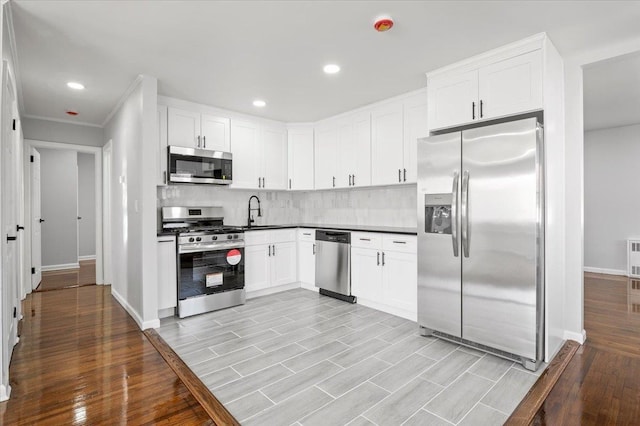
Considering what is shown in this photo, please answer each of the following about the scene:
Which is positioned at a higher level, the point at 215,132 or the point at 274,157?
the point at 215,132

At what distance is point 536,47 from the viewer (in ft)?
8.61

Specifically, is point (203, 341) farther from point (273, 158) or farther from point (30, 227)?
point (30, 227)

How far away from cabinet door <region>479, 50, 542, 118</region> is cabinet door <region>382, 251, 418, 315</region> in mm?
1625

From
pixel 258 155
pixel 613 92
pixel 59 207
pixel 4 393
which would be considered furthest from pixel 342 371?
pixel 59 207

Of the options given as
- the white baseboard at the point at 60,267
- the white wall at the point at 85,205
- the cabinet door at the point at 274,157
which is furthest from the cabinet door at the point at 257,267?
the white wall at the point at 85,205

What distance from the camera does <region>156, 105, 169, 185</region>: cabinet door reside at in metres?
3.99

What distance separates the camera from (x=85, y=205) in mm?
7836

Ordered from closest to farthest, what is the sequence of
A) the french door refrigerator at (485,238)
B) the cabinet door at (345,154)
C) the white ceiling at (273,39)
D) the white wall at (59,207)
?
the white ceiling at (273,39) → the french door refrigerator at (485,238) → the cabinet door at (345,154) → the white wall at (59,207)

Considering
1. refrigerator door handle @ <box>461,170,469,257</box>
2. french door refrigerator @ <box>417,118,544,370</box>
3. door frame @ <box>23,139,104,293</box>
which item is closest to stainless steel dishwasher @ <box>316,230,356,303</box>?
french door refrigerator @ <box>417,118,544,370</box>

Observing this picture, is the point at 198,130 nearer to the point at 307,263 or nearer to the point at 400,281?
the point at 307,263

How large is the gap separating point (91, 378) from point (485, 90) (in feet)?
12.8

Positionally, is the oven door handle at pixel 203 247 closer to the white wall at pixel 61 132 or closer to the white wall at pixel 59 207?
the white wall at pixel 61 132

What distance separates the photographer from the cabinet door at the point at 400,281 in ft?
11.7

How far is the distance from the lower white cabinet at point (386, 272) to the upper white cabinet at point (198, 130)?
2225 mm
